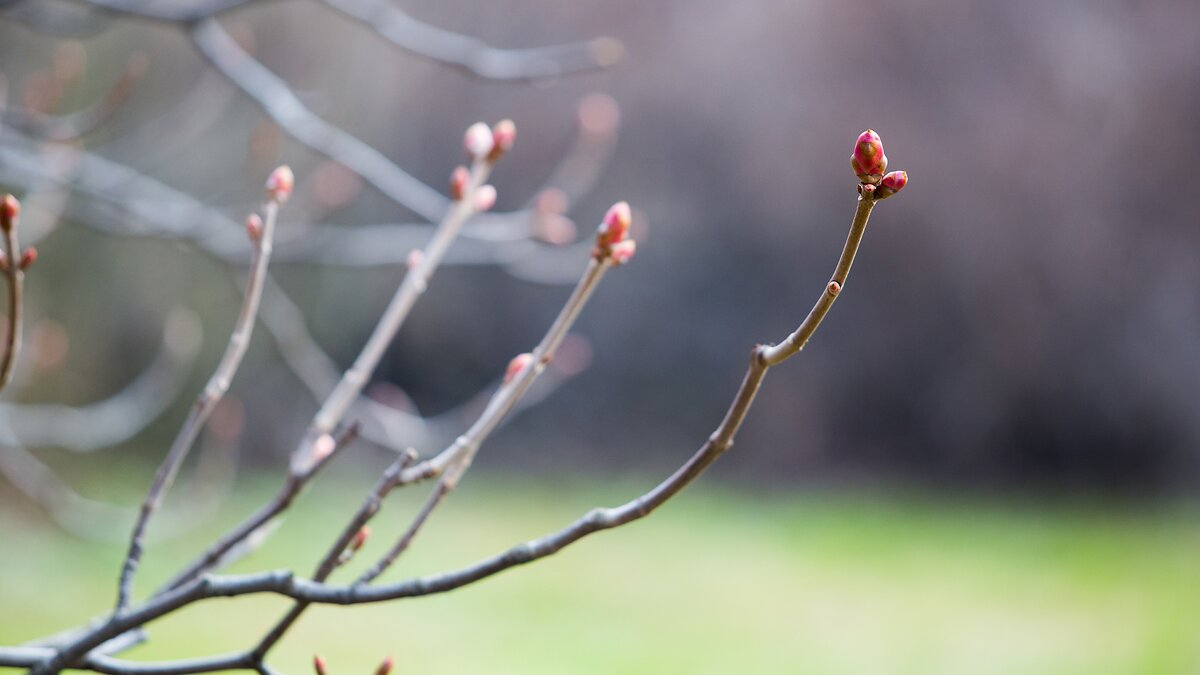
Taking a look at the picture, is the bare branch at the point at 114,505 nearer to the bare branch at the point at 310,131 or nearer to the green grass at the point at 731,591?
the green grass at the point at 731,591

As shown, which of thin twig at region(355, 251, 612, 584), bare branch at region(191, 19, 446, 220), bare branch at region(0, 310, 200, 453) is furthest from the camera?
bare branch at region(0, 310, 200, 453)

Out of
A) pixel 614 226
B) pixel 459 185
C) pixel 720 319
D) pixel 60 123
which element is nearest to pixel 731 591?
pixel 720 319

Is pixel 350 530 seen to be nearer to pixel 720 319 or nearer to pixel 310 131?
pixel 310 131

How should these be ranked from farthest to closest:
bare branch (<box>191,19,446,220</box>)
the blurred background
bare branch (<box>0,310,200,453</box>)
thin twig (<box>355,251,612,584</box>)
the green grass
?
bare branch (<box>0,310,200,453</box>)
the blurred background
the green grass
bare branch (<box>191,19,446,220</box>)
thin twig (<box>355,251,612,584</box>)

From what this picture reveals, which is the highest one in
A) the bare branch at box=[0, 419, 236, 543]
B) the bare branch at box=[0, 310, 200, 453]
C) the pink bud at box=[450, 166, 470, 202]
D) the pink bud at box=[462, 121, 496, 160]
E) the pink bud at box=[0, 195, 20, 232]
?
the bare branch at box=[0, 310, 200, 453]

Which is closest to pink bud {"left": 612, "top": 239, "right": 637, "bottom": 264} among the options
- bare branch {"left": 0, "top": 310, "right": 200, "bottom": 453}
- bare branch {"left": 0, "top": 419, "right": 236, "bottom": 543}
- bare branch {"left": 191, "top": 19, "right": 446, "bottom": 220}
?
bare branch {"left": 191, "top": 19, "right": 446, "bottom": 220}

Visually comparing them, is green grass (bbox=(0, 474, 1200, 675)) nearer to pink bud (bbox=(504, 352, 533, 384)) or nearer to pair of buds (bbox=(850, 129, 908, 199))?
pink bud (bbox=(504, 352, 533, 384))
